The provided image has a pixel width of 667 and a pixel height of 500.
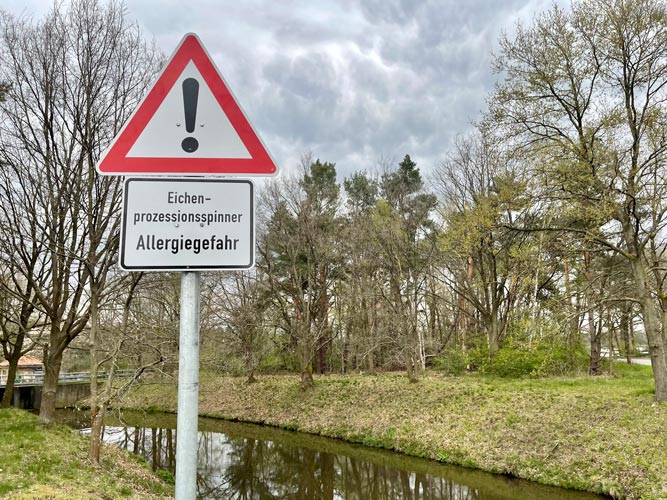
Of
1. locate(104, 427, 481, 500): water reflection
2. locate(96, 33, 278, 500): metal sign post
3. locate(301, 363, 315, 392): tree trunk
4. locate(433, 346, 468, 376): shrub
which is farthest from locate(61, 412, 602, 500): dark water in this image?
locate(96, 33, 278, 500): metal sign post

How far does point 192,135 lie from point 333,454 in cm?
1503

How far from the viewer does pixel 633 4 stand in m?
11.0

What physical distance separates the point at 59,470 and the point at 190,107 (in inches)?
368

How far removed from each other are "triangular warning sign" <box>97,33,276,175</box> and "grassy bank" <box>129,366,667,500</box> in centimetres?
1117

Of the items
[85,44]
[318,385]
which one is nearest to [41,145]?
[85,44]

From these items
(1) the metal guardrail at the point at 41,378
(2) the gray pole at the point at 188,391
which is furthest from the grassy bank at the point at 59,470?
(1) the metal guardrail at the point at 41,378

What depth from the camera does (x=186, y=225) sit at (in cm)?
157

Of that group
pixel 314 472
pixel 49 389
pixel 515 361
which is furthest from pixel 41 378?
pixel 515 361

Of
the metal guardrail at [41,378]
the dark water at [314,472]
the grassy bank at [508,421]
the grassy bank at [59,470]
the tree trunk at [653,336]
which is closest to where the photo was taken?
the grassy bank at [59,470]

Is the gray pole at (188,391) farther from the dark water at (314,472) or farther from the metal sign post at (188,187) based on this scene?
the dark water at (314,472)

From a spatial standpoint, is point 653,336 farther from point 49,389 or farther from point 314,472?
point 49,389

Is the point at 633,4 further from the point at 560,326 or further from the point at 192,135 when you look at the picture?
the point at 192,135

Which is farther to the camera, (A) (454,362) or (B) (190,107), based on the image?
(A) (454,362)

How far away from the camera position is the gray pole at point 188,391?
4.53 ft
